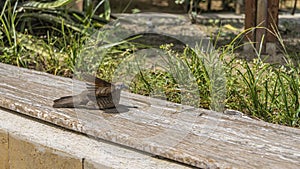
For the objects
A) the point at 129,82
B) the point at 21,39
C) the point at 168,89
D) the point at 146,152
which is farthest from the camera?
the point at 21,39

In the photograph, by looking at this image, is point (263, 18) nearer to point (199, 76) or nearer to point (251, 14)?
point (251, 14)

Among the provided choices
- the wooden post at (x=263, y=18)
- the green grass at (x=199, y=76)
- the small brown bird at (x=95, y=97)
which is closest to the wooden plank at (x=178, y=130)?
the small brown bird at (x=95, y=97)

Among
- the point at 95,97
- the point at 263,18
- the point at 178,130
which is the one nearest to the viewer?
the point at 178,130

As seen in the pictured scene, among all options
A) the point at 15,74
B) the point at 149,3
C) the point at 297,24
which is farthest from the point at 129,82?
Result: the point at 149,3

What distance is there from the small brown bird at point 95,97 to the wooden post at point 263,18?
194 cm

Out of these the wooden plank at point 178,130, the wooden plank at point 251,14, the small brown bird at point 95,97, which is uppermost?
the wooden plank at point 251,14

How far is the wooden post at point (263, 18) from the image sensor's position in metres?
A: 4.07

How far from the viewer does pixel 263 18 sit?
407cm

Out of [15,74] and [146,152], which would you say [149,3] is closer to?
[15,74]

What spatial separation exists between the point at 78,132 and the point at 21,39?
4.88 feet

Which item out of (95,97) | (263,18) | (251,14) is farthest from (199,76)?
(251,14)

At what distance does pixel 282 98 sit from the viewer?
250 centimetres

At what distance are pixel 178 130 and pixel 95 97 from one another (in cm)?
38

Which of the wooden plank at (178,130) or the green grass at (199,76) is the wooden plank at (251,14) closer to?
the green grass at (199,76)
